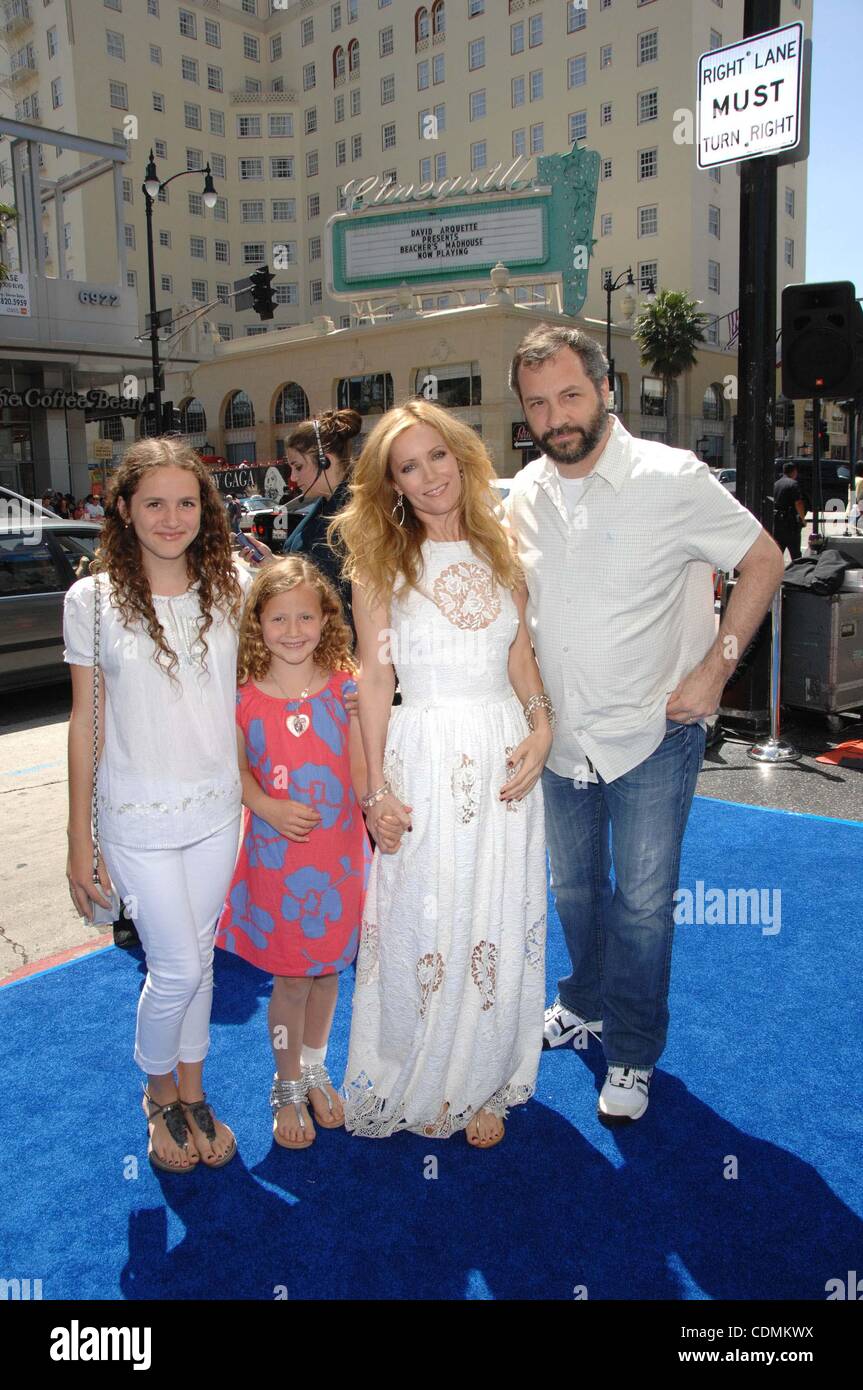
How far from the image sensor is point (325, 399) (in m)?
38.2

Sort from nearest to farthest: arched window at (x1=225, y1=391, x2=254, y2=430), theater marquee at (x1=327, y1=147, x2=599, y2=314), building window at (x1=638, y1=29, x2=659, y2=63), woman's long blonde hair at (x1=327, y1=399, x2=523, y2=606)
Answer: woman's long blonde hair at (x1=327, y1=399, x2=523, y2=606)
theater marquee at (x1=327, y1=147, x2=599, y2=314)
arched window at (x1=225, y1=391, x2=254, y2=430)
building window at (x1=638, y1=29, x2=659, y2=63)

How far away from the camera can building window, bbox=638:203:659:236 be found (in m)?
47.5

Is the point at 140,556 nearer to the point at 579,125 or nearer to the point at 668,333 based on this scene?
the point at 668,333

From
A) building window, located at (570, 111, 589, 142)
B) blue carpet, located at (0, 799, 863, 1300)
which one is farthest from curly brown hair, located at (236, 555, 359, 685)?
building window, located at (570, 111, 589, 142)

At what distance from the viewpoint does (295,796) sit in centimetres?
283

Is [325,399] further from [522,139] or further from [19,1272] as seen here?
[19,1272]

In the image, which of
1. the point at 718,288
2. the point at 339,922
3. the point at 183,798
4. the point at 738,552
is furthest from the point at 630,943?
the point at 718,288

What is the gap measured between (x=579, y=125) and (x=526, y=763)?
182 feet

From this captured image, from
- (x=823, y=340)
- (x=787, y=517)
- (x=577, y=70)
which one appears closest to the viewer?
(x=823, y=340)

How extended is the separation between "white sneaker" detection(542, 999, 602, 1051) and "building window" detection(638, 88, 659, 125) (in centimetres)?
5238

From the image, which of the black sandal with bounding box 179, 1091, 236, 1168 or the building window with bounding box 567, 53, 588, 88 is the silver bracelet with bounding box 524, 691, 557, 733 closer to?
the black sandal with bounding box 179, 1091, 236, 1168

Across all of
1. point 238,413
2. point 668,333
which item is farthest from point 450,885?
point 668,333

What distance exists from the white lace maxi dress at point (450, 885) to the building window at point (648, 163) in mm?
51841

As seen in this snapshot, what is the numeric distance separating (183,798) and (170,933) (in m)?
0.36
